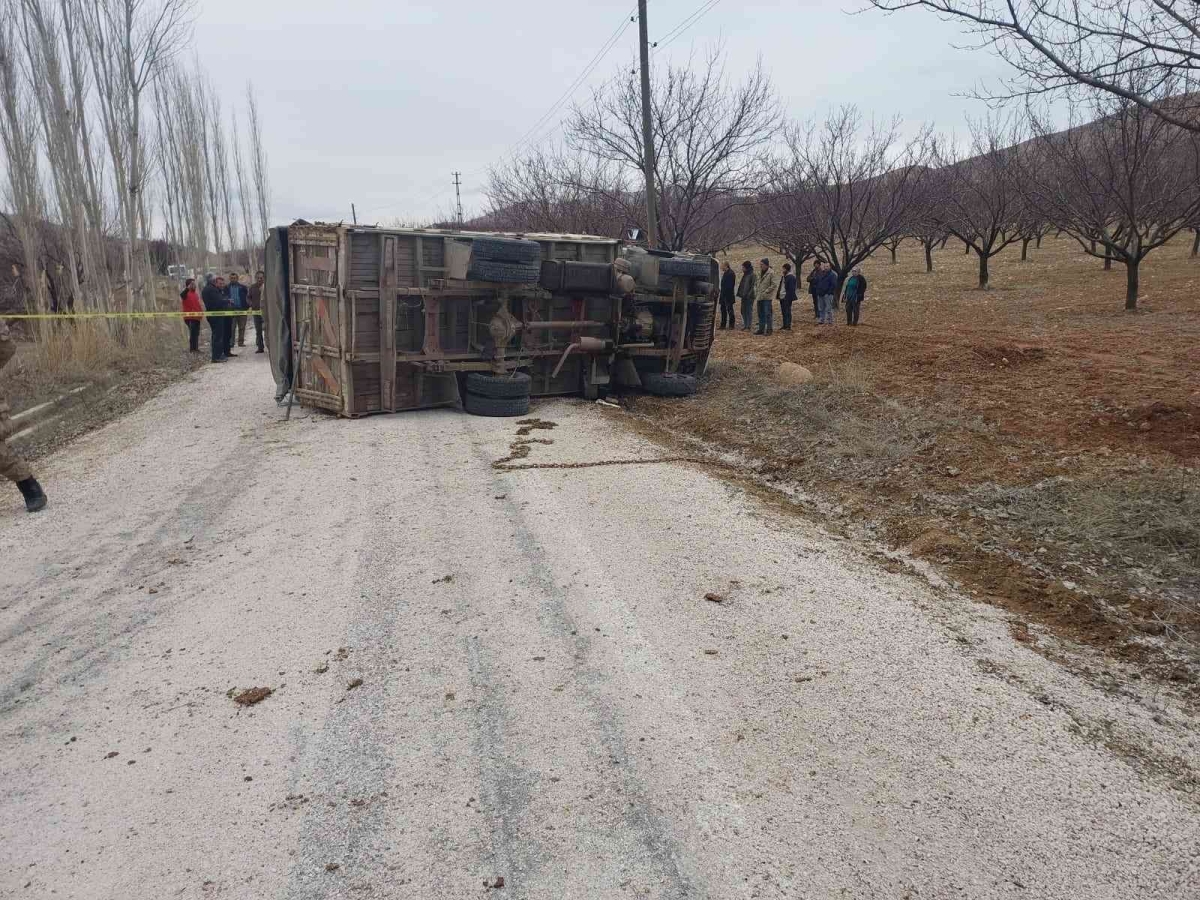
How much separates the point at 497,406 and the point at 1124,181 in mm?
16195

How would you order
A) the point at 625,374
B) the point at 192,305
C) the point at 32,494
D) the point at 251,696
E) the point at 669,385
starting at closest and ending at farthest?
the point at 251,696, the point at 32,494, the point at 669,385, the point at 625,374, the point at 192,305

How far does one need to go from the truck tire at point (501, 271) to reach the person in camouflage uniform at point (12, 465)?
477 cm

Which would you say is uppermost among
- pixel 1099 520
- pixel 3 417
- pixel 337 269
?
pixel 337 269

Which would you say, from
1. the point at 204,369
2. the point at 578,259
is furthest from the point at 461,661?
the point at 204,369

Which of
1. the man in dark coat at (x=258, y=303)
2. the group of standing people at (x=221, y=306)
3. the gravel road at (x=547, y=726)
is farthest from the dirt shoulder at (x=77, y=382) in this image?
the gravel road at (x=547, y=726)

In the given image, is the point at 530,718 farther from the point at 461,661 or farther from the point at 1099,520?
the point at 1099,520

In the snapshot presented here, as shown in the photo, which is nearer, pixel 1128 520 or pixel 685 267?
pixel 1128 520

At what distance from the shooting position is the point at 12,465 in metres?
6.64

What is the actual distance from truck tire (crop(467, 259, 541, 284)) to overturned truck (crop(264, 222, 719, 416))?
1 cm

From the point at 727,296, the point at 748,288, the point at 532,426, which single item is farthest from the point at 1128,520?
the point at 727,296

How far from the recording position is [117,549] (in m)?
5.83

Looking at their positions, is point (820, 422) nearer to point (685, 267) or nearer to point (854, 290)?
point (685, 267)

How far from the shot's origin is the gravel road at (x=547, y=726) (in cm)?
280

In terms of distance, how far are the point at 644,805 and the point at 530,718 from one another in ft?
2.45
